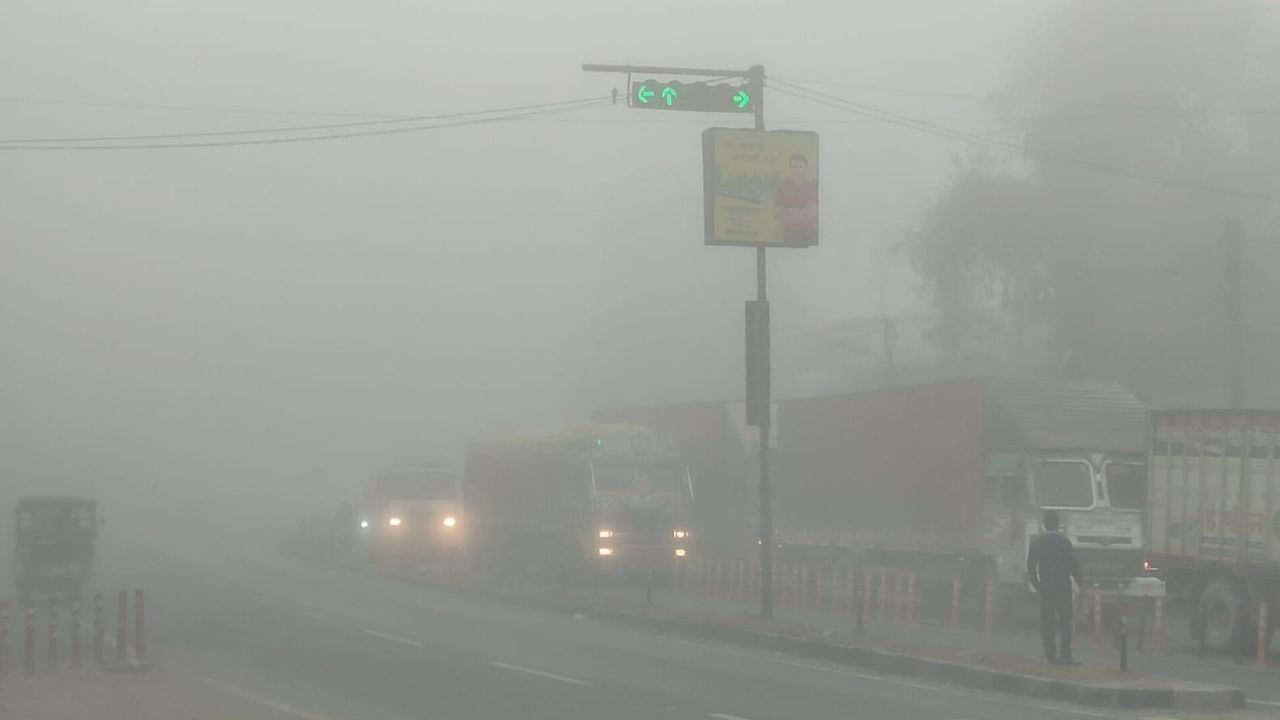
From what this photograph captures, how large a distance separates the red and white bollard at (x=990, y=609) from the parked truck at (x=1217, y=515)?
2.50 meters

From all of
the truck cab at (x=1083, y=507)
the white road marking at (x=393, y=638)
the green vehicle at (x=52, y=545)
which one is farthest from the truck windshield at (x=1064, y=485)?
the green vehicle at (x=52, y=545)

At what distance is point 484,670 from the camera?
1786 centimetres

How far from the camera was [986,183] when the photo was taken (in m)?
58.2

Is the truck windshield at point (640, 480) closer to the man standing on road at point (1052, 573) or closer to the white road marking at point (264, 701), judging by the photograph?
the man standing on road at point (1052, 573)

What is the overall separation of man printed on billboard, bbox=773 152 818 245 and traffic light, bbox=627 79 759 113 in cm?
131

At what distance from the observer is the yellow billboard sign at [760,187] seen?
883 inches

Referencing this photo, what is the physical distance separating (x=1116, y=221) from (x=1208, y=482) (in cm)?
3395

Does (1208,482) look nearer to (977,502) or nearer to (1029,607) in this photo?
(977,502)

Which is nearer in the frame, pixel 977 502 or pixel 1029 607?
pixel 977 502

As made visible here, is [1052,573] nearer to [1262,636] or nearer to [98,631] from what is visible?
[1262,636]

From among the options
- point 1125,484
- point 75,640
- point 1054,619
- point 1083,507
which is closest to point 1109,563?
point 1083,507

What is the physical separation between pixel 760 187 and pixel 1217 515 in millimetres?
8120

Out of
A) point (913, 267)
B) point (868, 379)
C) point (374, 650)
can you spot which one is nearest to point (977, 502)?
point (374, 650)

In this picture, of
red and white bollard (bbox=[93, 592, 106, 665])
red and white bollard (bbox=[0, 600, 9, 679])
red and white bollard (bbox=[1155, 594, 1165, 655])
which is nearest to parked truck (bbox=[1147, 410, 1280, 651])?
red and white bollard (bbox=[1155, 594, 1165, 655])
